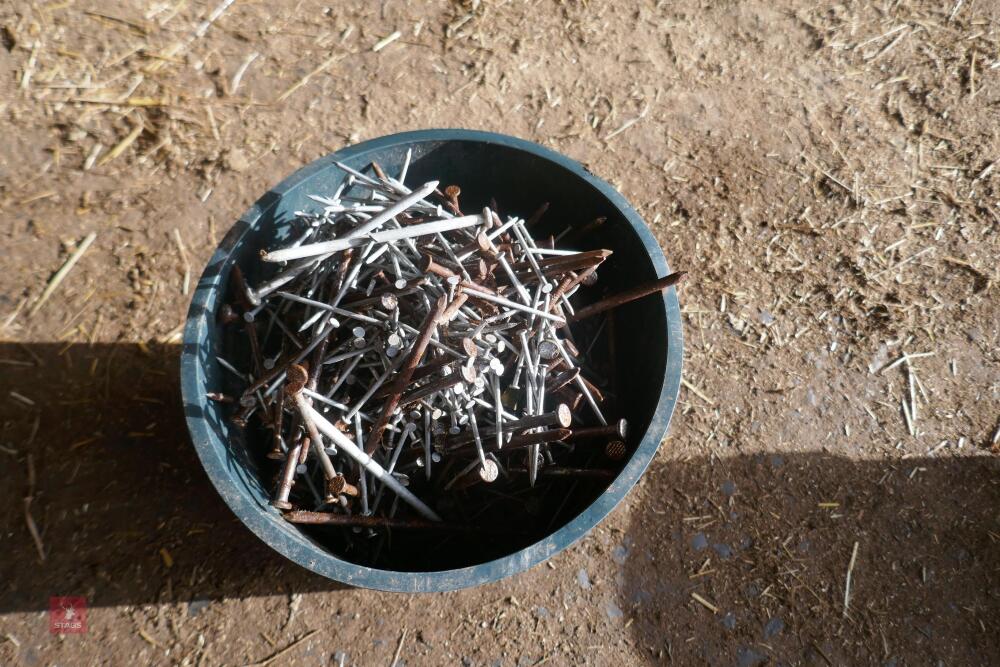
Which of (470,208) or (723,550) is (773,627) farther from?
(470,208)

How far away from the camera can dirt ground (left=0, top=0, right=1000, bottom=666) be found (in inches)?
100

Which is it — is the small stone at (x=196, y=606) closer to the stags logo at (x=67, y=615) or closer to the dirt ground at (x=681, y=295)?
the dirt ground at (x=681, y=295)

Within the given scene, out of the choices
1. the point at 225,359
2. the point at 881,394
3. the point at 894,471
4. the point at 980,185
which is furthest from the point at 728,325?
the point at 225,359

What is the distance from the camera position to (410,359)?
6.23 feet

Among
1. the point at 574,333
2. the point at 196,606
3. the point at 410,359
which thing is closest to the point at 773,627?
the point at 574,333

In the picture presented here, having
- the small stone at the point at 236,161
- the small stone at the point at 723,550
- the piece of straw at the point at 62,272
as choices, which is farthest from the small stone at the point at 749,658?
the piece of straw at the point at 62,272

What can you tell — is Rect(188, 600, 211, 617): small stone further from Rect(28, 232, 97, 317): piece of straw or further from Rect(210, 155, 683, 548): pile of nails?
Rect(28, 232, 97, 317): piece of straw

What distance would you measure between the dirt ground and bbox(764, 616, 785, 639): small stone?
0.05ft

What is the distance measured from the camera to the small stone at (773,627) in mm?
2549

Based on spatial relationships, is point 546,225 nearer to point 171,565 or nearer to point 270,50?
point 171,565

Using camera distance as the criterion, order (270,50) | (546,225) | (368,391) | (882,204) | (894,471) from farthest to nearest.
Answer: (270,50), (882,204), (894,471), (546,225), (368,391)

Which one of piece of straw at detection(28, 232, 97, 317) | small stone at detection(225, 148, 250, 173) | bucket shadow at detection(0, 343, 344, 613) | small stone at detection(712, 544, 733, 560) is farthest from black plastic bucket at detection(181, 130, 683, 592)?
piece of straw at detection(28, 232, 97, 317)

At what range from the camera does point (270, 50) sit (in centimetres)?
373

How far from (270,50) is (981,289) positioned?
388 cm
